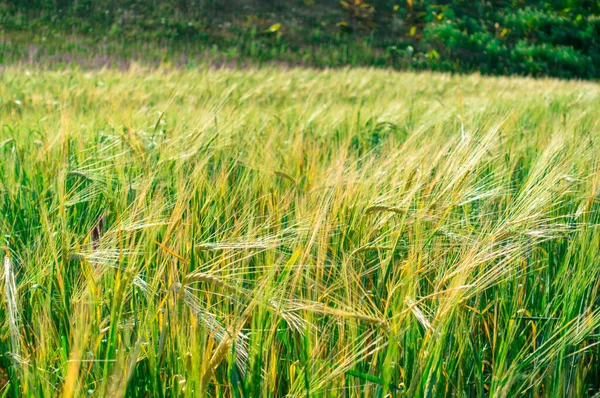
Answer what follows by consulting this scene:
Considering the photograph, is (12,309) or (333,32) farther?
(333,32)

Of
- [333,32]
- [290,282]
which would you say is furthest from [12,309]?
[333,32]

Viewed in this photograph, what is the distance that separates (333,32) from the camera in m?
14.1

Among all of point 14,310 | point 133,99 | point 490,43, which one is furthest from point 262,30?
point 14,310

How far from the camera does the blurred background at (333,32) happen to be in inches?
443

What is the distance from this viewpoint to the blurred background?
36.9 feet

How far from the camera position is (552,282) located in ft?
3.84

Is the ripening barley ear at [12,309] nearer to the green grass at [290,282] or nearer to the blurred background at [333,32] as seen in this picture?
the green grass at [290,282]

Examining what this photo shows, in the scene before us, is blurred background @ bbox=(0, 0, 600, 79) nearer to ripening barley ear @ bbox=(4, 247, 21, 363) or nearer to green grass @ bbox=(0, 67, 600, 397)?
green grass @ bbox=(0, 67, 600, 397)

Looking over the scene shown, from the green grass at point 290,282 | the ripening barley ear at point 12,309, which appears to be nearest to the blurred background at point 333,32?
the green grass at point 290,282

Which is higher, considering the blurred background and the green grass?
the green grass

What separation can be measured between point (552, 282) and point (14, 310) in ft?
3.03

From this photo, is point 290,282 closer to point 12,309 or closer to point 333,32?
point 12,309

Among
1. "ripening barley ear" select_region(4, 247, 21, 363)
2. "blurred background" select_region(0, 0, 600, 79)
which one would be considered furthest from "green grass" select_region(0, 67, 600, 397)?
"blurred background" select_region(0, 0, 600, 79)

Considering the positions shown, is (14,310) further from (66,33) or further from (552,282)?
(66,33)
